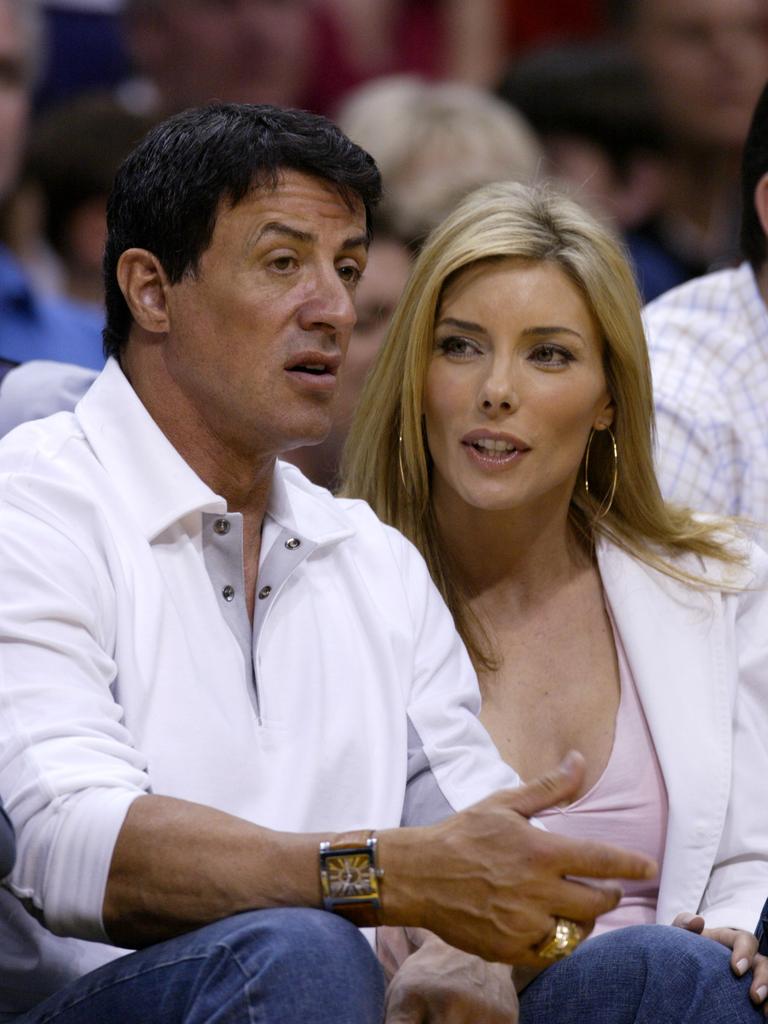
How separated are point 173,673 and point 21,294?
2.32 m

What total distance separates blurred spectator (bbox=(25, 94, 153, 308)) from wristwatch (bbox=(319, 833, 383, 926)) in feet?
9.83

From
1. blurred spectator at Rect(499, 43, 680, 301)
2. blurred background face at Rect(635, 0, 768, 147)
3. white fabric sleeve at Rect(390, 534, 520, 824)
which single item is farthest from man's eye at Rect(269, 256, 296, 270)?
blurred background face at Rect(635, 0, 768, 147)

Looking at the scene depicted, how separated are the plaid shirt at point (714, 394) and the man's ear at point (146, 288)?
3.98 ft

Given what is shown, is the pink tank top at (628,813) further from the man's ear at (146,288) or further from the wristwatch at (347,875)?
the man's ear at (146,288)

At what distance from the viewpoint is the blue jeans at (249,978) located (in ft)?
5.95

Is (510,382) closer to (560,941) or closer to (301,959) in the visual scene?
(560,941)

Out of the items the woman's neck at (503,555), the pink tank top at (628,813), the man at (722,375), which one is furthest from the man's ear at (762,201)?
the pink tank top at (628,813)

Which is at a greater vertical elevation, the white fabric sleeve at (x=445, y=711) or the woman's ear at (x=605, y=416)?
the woman's ear at (x=605, y=416)

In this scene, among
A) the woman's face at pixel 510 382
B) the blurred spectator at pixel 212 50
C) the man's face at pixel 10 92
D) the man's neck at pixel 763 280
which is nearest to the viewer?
the woman's face at pixel 510 382

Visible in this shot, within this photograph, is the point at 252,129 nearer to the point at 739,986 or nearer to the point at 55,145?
the point at 739,986

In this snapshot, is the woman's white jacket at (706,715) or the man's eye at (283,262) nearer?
the man's eye at (283,262)

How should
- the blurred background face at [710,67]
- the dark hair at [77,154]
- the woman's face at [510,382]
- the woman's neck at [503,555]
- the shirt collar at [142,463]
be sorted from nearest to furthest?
the shirt collar at [142,463], the woman's face at [510,382], the woman's neck at [503,555], the dark hair at [77,154], the blurred background face at [710,67]

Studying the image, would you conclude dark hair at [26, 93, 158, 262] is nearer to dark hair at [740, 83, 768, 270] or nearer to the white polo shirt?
dark hair at [740, 83, 768, 270]

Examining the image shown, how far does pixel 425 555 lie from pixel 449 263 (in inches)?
19.3
